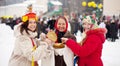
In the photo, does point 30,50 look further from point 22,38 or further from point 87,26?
point 87,26

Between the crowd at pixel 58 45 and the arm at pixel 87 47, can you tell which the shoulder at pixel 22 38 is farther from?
the arm at pixel 87 47

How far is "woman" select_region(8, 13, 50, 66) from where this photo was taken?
2789mm

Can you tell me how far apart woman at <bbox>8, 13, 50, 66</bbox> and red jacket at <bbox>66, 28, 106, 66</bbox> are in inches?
11.6

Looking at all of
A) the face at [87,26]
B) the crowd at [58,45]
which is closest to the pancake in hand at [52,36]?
the crowd at [58,45]

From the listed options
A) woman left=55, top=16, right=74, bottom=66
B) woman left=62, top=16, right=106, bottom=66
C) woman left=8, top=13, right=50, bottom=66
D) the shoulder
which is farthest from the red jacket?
the shoulder

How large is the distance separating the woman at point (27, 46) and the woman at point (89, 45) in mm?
279

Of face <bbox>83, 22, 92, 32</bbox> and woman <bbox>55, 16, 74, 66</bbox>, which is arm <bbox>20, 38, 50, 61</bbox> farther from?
face <bbox>83, 22, 92, 32</bbox>

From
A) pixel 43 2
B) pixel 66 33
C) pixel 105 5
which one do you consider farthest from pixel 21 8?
pixel 66 33

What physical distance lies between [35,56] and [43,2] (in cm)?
3156

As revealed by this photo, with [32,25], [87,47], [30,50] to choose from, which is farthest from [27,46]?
[87,47]

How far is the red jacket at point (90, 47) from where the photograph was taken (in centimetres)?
272

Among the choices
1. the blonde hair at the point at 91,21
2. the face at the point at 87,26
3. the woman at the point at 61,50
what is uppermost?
the blonde hair at the point at 91,21

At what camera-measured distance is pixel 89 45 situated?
2721 millimetres

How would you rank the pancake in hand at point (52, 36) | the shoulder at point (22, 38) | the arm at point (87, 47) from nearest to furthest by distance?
the arm at point (87, 47) → the shoulder at point (22, 38) → the pancake in hand at point (52, 36)
